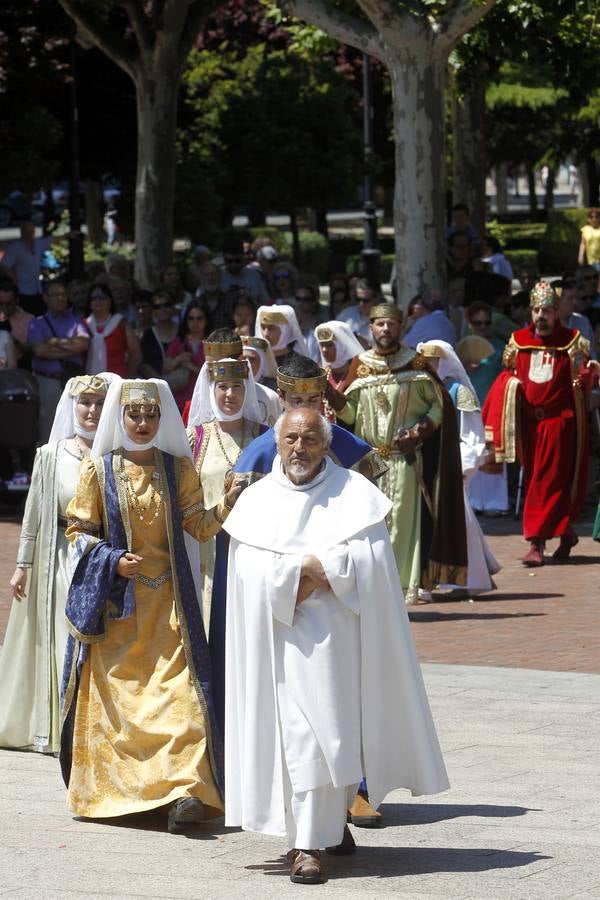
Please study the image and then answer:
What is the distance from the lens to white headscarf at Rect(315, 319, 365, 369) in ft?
39.5

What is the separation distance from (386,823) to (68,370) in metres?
10.2

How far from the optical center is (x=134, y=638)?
776 centimetres

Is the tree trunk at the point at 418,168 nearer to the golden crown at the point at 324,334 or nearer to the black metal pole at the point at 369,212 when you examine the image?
the golden crown at the point at 324,334

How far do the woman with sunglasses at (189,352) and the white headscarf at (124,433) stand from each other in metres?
8.41

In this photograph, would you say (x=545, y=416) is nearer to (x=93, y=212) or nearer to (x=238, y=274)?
(x=238, y=274)

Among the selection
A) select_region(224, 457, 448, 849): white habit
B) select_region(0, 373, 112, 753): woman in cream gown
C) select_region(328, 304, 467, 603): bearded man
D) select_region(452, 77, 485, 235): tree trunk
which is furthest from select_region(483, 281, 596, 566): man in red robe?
select_region(452, 77, 485, 235): tree trunk

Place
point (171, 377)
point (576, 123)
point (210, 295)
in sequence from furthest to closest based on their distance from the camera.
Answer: point (576, 123) → point (210, 295) → point (171, 377)

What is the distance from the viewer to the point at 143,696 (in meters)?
7.69

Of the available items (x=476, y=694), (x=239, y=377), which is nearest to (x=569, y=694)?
(x=476, y=694)

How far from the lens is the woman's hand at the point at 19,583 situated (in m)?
8.72

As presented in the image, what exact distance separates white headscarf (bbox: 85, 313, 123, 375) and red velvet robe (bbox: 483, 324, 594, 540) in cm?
392

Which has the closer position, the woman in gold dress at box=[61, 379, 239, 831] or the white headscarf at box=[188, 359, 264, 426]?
the woman in gold dress at box=[61, 379, 239, 831]

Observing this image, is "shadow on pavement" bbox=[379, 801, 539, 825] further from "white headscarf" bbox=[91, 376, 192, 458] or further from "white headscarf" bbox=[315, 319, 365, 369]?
"white headscarf" bbox=[315, 319, 365, 369]

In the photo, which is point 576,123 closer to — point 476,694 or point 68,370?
point 68,370
